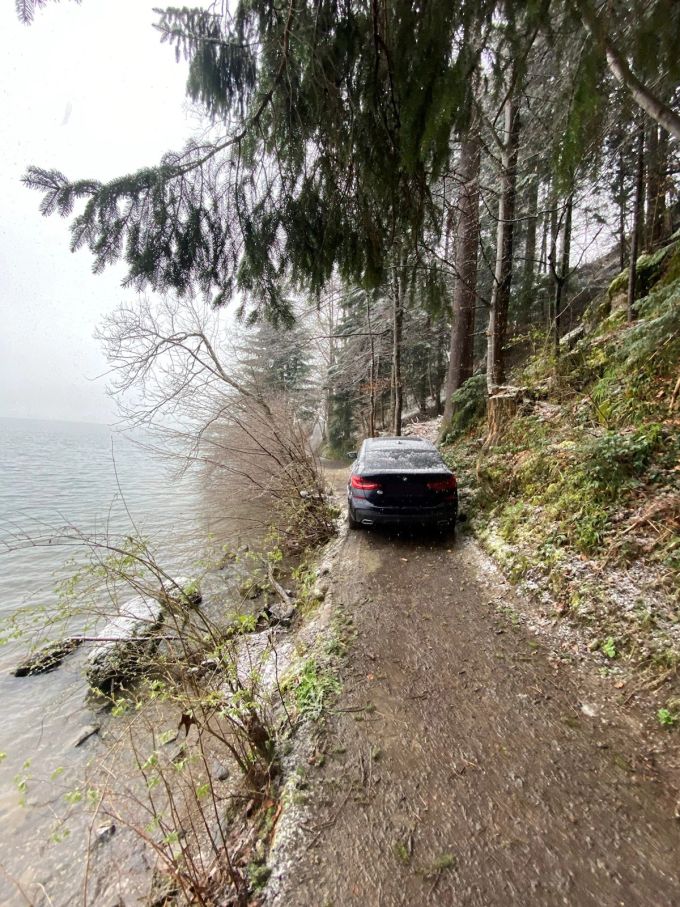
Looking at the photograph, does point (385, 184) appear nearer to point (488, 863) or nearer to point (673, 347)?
point (488, 863)

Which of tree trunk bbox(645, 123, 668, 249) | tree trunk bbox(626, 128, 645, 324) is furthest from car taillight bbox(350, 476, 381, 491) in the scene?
tree trunk bbox(645, 123, 668, 249)

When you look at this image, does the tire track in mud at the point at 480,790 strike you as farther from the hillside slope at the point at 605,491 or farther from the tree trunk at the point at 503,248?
the tree trunk at the point at 503,248

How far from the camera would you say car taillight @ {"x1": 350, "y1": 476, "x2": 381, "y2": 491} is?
5.00m

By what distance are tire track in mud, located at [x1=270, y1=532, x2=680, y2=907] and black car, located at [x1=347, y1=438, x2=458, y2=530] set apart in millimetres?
1873

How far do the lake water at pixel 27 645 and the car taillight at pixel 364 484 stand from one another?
2868mm

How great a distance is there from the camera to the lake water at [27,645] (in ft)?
9.28

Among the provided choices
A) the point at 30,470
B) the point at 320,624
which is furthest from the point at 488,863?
the point at 30,470

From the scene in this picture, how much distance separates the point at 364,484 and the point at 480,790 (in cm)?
346

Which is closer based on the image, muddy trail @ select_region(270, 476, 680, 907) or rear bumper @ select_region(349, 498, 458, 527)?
muddy trail @ select_region(270, 476, 680, 907)

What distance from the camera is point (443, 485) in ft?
16.1

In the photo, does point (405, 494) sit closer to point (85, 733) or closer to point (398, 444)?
point (398, 444)

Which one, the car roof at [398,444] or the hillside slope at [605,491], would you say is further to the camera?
the car roof at [398,444]

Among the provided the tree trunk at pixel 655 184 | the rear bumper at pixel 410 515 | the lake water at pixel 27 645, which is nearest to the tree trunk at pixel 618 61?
the tree trunk at pixel 655 184

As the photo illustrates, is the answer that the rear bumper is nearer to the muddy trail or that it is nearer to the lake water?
the muddy trail
